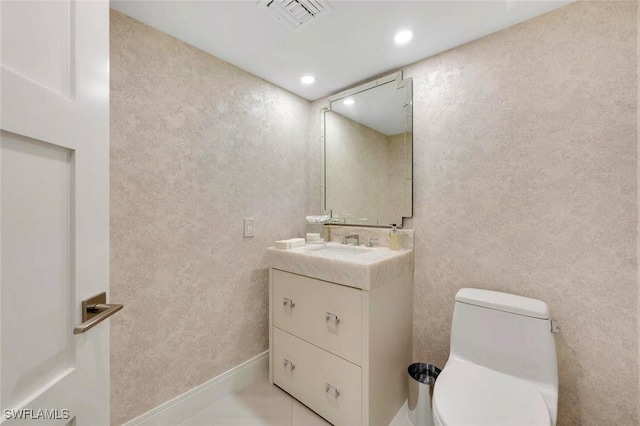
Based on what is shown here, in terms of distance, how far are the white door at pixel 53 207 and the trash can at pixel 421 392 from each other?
1456 millimetres

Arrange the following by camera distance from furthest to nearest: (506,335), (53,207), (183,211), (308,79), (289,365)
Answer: (308,79)
(289,365)
(183,211)
(506,335)
(53,207)

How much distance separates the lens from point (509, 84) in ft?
4.69

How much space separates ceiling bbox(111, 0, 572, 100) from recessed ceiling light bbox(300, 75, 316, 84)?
10 cm

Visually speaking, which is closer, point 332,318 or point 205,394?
point 332,318

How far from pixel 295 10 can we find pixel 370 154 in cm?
104

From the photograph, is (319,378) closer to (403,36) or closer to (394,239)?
(394,239)

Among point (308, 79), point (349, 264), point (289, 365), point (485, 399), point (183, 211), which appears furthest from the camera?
point (308, 79)

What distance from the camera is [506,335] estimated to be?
1.27 meters

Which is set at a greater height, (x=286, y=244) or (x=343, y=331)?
(x=286, y=244)

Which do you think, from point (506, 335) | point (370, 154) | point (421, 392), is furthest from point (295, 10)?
point (421, 392)

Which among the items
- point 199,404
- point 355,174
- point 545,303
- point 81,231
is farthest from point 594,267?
point 199,404

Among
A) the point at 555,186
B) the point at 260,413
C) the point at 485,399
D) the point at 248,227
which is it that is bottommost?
the point at 260,413

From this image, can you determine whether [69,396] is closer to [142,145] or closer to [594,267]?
[142,145]

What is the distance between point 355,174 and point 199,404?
187cm
